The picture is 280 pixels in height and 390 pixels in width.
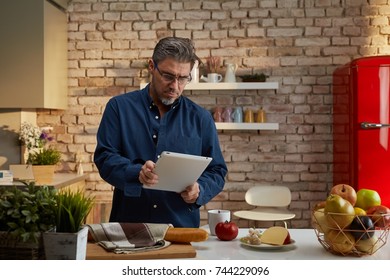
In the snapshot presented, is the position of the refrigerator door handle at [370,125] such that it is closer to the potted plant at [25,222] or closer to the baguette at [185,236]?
the baguette at [185,236]

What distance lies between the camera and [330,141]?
3561 millimetres

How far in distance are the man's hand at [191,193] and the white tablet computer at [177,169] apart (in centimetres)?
2

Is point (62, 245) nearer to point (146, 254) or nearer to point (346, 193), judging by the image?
point (146, 254)

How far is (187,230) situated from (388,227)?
0.50 meters

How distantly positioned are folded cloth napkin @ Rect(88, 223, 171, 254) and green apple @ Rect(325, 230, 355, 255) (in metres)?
0.40

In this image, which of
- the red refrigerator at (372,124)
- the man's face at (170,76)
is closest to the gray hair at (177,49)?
the man's face at (170,76)

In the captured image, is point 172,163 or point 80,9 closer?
point 172,163

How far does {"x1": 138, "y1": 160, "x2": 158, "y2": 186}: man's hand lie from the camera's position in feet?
5.04

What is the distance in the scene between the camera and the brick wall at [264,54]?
3551mm

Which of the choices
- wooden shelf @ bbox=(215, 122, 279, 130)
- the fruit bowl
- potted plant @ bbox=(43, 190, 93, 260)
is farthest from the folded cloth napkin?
wooden shelf @ bbox=(215, 122, 279, 130)

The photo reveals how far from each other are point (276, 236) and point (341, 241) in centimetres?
17

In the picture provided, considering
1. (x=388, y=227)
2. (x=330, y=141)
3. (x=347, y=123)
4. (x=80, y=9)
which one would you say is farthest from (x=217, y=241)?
(x=80, y=9)

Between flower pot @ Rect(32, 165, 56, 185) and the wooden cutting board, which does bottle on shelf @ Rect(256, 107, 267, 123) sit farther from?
the wooden cutting board

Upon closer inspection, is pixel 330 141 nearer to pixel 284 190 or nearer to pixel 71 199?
pixel 284 190
